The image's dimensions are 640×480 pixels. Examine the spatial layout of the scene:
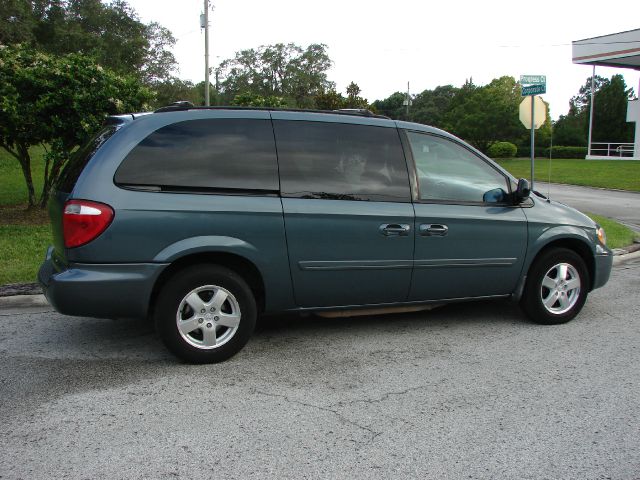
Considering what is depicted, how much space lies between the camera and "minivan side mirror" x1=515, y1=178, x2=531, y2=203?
5219 mm

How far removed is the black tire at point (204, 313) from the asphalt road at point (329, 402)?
14 centimetres

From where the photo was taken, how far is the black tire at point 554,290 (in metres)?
5.48

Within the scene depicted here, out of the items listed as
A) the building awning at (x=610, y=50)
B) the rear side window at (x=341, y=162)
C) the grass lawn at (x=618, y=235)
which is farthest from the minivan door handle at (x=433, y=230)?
the building awning at (x=610, y=50)

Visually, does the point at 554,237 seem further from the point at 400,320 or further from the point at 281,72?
the point at 281,72

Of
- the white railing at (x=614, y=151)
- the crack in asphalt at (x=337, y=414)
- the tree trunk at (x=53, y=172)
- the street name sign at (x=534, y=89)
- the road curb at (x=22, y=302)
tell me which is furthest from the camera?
the white railing at (x=614, y=151)

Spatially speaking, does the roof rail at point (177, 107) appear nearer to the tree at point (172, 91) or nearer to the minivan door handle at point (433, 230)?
the minivan door handle at point (433, 230)

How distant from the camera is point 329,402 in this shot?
3.80 meters

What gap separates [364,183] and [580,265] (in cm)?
230

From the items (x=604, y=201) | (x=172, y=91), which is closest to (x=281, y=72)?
(x=172, y=91)

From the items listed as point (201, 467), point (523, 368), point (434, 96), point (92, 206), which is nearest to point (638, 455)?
point (523, 368)

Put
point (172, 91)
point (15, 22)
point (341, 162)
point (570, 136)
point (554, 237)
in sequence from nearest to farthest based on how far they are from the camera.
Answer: point (341, 162) < point (554, 237) < point (15, 22) < point (172, 91) < point (570, 136)

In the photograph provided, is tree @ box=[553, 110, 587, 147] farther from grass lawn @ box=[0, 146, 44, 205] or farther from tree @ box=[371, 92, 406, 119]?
grass lawn @ box=[0, 146, 44, 205]

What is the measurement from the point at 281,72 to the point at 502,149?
122 ft

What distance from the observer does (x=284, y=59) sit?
77.6m
